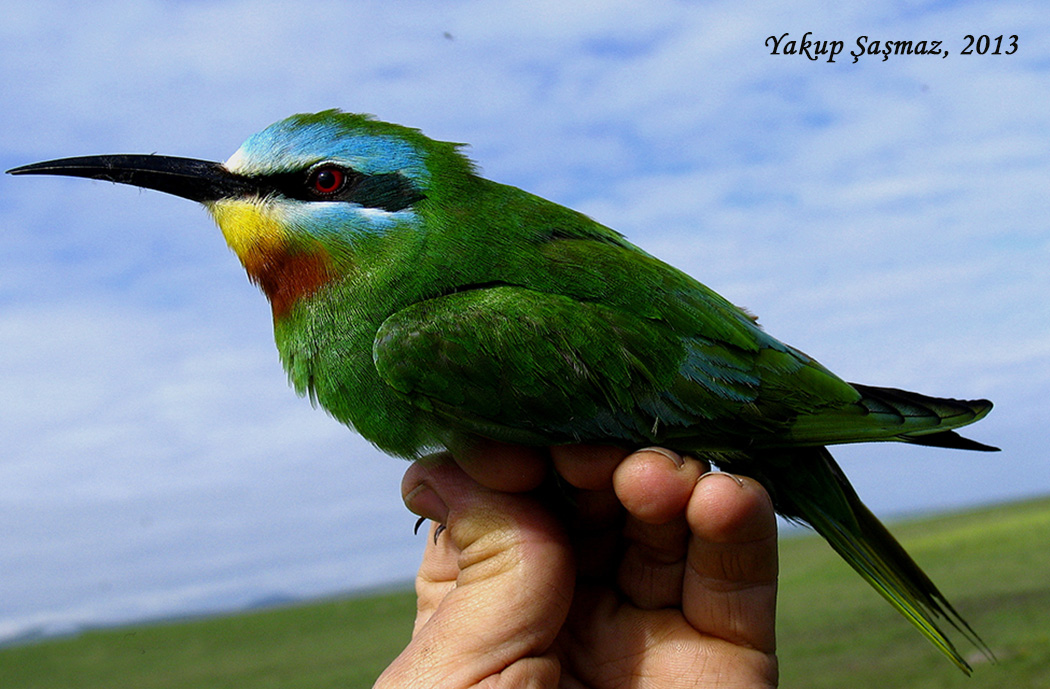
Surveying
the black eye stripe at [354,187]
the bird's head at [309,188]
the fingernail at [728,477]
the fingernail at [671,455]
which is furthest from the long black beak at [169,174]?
the fingernail at [728,477]

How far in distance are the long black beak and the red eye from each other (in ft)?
0.88

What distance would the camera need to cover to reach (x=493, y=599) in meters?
2.66

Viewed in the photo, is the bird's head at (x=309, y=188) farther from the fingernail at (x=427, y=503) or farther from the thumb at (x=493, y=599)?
the thumb at (x=493, y=599)

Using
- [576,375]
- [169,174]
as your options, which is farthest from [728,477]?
[169,174]

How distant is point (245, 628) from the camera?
22.7 meters

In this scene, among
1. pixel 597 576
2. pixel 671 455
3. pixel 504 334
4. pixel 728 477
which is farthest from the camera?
pixel 597 576

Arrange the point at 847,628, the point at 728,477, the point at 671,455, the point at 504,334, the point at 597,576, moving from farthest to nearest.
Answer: the point at 847,628 < the point at 597,576 < the point at 504,334 < the point at 671,455 < the point at 728,477

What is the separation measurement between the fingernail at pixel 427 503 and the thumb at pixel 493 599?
0.04m

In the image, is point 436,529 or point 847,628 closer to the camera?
point 436,529

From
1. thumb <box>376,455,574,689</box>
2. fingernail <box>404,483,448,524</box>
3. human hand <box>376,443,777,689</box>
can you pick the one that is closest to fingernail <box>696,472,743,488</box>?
human hand <box>376,443,777,689</box>

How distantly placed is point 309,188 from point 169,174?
0.64 meters

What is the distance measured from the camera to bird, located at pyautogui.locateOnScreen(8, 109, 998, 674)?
9.79ft

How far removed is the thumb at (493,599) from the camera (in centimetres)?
256

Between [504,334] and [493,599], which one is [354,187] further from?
[493,599]
